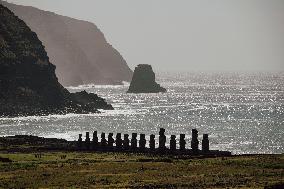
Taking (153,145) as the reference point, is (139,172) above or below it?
above

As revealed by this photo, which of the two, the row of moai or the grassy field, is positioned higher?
the grassy field

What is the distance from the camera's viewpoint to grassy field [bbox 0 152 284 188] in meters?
30.8

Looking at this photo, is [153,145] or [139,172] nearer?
[139,172]

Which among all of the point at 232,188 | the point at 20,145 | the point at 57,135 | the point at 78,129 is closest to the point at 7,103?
the point at 78,129

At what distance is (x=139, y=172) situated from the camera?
3516 cm

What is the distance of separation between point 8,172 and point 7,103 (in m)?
147

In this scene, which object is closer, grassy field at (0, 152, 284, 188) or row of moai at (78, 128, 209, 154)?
grassy field at (0, 152, 284, 188)

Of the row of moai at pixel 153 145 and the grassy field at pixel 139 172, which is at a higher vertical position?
the grassy field at pixel 139 172

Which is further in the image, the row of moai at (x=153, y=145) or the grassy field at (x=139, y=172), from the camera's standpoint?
the row of moai at (x=153, y=145)

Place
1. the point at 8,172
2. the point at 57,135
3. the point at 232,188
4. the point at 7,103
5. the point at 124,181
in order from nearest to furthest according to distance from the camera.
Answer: the point at 232,188
the point at 124,181
the point at 8,172
the point at 57,135
the point at 7,103

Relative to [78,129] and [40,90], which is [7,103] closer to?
[40,90]

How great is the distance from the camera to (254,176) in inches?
1276

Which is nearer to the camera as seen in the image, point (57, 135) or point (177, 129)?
point (57, 135)

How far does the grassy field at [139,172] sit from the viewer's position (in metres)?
30.8
